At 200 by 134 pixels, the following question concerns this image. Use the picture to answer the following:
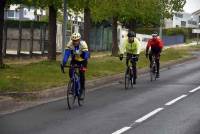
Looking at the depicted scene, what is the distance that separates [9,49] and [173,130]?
967 inches

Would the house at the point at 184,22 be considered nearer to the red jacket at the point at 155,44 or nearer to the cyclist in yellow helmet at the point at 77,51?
the red jacket at the point at 155,44

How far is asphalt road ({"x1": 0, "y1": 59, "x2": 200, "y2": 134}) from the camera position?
11.7 metres

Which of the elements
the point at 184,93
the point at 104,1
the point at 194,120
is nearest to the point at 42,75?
the point at 184,93

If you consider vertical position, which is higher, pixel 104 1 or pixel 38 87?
pixel 104 1

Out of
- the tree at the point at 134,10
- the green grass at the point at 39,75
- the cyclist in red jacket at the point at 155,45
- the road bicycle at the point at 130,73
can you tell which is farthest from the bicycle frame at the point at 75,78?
the tree at the point at 134,10

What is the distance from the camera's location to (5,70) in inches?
863

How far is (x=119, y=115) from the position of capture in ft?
45.0

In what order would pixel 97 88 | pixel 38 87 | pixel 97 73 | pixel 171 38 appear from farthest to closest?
pixel 171 38 → pixel 97 73 → pixel 97 88 → pixel 38 87

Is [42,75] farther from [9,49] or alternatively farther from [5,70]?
[9,49]

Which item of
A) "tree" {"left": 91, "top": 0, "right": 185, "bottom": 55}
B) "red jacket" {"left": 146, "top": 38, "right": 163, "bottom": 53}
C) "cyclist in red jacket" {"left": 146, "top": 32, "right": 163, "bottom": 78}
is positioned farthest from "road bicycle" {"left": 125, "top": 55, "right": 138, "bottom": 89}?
"tree" {"left": 91, "top": 0, "right": 185, "bottom": 55}

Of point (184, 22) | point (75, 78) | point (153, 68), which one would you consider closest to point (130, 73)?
point (153, 68)

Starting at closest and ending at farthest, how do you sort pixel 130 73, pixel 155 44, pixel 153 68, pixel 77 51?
pixel 77 51, pixel 130 73, pixel 153 68, pixel 155 44

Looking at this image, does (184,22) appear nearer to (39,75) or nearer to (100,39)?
(100,39)

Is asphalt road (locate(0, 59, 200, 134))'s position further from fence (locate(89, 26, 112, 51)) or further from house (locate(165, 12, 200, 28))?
house (locate(165, 12, 200, 28))
